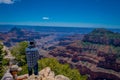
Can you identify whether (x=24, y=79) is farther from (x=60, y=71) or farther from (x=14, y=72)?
(x=60, y=71)

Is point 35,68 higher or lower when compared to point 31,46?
lower

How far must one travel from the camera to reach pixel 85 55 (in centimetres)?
14912

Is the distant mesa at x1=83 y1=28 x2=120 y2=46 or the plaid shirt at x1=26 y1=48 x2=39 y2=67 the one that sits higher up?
the plaid shirt at x1=26 y1=48 x2=39 y2=67

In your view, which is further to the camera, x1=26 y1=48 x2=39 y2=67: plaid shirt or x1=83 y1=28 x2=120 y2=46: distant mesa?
x1=83 y1=28 x2=120 y2=46: distant mesa

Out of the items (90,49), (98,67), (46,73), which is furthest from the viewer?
(90,49)

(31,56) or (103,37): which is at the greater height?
(31,56)

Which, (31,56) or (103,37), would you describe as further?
(103,37)

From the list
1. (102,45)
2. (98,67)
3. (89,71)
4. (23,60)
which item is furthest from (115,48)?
(23,60)

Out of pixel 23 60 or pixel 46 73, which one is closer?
pixel 46 73

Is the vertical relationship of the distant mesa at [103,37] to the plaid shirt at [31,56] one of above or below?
below

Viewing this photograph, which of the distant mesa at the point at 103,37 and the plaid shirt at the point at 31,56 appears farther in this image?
the distant mesa at the point at 103,37

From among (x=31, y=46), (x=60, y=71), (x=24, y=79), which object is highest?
(x=31, y=46)

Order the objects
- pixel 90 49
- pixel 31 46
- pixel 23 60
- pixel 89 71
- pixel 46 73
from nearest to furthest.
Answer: pixel 31 46, pixel 46 73, pixel 23 60, pixel 89 71, pixel 90 49

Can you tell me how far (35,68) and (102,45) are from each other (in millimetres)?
150162
